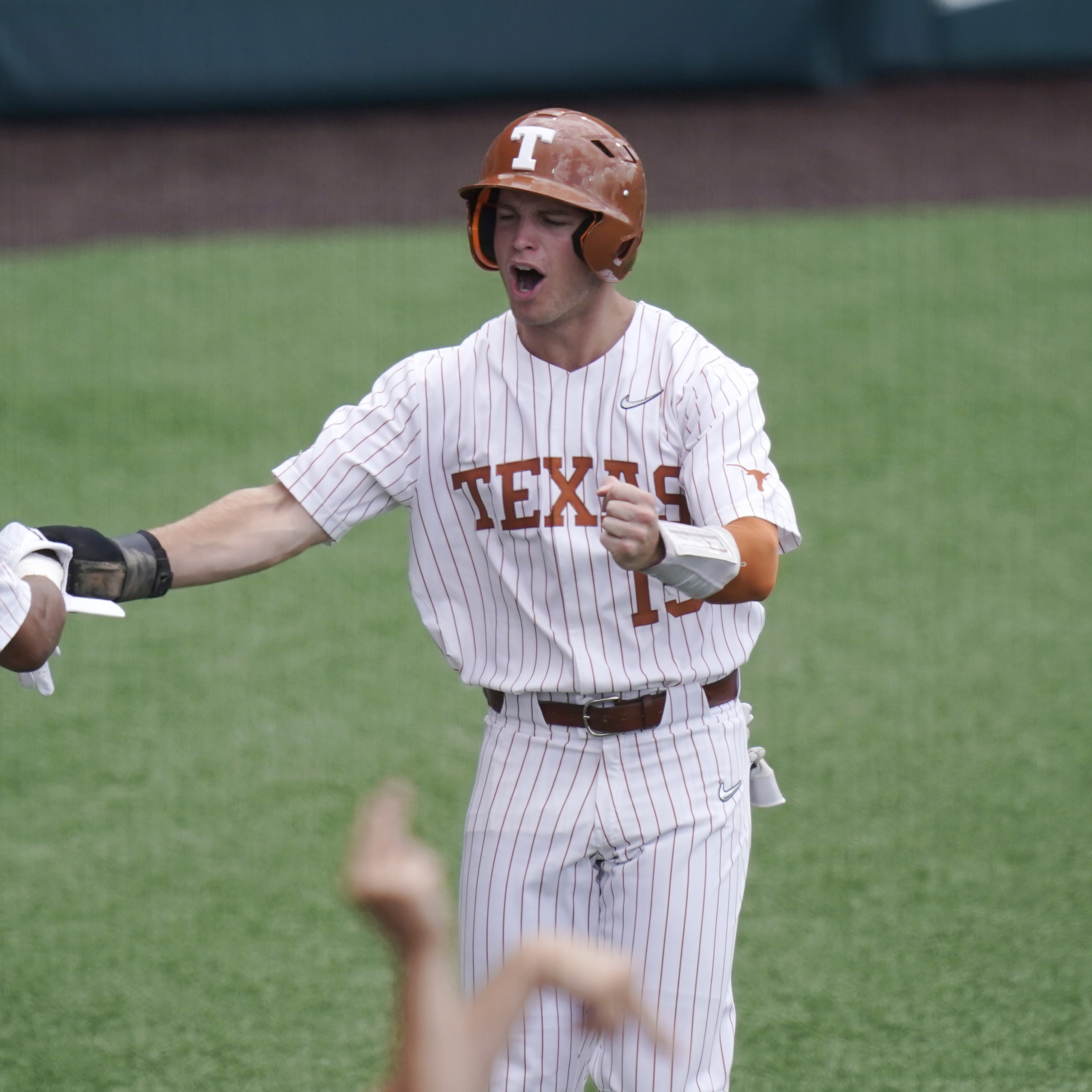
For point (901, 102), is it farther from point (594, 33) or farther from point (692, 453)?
point (692, 453)

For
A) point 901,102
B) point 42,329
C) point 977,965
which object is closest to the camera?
point 977,965

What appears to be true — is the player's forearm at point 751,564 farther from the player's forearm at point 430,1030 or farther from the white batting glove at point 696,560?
the player's forearm at point 430,1030

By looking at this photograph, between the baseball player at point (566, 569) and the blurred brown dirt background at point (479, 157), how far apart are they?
8.53 meters

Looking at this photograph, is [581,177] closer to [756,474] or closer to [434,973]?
[756,474]

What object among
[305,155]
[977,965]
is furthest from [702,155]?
[977,965]

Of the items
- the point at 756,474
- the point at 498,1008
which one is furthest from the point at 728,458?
the point at 498,1008

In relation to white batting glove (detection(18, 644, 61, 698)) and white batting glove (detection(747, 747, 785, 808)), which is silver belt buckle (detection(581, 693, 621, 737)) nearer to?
white batting glove (detection(747, 747, 785, 808))

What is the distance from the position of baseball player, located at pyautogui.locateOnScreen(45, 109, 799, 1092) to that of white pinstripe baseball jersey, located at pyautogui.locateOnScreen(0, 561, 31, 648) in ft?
0.69

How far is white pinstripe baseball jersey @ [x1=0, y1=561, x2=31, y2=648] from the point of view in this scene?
2.60 m

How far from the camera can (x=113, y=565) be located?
112 inches

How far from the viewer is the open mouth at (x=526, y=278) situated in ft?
9.39

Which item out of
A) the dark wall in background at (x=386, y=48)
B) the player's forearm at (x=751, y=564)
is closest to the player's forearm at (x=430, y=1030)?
the player's forearm at (x=751, y=564)

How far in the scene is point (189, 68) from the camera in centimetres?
1212

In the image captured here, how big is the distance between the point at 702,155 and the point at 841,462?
5.05m
